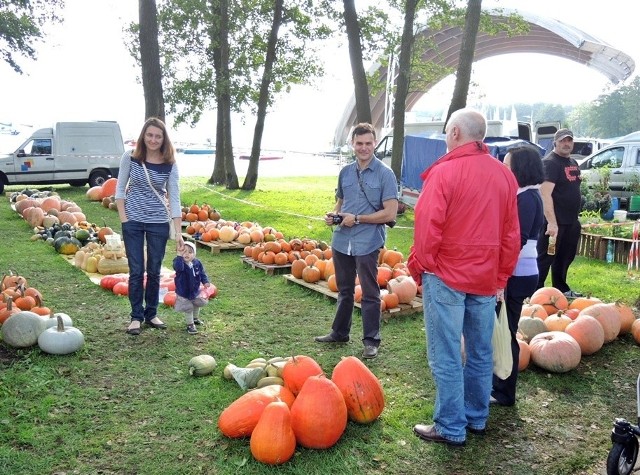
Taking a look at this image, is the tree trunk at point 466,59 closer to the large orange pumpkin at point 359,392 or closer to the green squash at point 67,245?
the green squash at point 67,245

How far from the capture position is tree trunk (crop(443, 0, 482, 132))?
16.5 m

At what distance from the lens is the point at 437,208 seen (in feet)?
10.6

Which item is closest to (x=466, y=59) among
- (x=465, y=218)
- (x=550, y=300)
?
(x=550, y=300)

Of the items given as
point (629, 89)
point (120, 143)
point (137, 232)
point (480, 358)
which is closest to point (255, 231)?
point (137, 232)

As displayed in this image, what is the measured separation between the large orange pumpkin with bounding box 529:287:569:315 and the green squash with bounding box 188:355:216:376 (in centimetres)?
337

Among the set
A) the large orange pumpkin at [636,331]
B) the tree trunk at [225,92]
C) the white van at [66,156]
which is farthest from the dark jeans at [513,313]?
the white van at [66,156]

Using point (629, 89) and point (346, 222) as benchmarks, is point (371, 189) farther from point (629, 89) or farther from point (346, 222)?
point (629, 89)

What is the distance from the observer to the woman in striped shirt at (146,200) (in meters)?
5.28

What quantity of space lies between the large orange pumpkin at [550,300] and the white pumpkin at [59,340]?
4443 millimetres

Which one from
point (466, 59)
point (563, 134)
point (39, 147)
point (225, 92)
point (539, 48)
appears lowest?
point (39, 147)

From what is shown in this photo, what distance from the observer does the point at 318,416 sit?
340 centimetres

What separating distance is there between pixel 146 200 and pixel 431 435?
10.7ft

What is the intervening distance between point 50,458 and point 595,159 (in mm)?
18732

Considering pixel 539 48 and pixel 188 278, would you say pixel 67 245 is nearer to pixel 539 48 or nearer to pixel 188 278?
pixel 188 278
